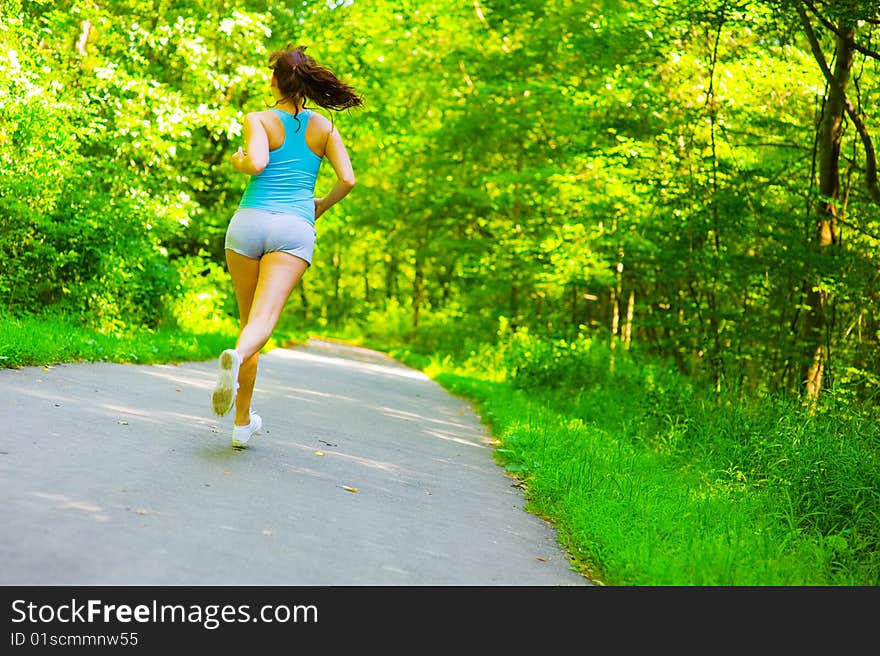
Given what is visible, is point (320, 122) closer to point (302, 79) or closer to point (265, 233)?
point (302, 79)

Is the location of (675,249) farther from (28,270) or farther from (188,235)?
(188,235)

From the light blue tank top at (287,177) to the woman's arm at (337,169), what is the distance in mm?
137

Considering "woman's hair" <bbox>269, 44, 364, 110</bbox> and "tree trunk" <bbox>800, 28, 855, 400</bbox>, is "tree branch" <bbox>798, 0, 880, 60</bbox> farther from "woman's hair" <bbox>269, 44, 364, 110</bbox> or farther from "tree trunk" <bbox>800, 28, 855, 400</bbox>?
"woman's hair" <bbox>269, 44, 364, 110</bbox>

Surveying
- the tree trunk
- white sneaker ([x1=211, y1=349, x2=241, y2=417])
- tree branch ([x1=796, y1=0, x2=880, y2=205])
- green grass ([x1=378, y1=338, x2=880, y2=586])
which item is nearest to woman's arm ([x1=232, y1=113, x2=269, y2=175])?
white sneaker ([x1=211, y1=349, x2=241, y2=417])

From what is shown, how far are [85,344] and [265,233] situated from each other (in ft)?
16.2

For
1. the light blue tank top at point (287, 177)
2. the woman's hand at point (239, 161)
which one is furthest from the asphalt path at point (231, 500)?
the woman's hand at point (239, 161)

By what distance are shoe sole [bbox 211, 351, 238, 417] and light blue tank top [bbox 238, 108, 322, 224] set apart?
1.04 meters

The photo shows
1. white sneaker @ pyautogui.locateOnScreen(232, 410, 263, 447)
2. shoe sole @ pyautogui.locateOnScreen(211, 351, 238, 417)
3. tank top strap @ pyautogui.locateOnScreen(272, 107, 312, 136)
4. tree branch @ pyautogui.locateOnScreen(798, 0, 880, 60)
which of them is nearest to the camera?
shoe sole @ pyautogui.locateOnScreen(211, 351, 238, 417)

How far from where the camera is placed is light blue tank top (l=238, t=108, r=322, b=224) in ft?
18.4

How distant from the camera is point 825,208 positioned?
12.1 meters

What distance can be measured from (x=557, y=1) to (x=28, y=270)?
42.9ft

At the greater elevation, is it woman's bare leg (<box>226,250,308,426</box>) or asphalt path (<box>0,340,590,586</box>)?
woman's bare leg (<box>226,250,308,426</box>)
